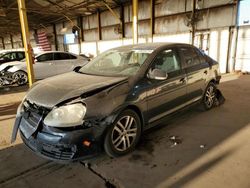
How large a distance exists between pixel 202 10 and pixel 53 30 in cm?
1484

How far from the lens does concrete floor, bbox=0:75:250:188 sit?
2.29 m

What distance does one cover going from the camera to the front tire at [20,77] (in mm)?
8322

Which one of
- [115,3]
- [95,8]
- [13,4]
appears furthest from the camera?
[95,8]

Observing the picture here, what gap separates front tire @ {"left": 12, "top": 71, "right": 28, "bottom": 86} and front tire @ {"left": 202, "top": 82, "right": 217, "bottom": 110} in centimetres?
704

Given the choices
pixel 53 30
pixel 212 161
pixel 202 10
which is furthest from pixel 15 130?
pixel 53 30

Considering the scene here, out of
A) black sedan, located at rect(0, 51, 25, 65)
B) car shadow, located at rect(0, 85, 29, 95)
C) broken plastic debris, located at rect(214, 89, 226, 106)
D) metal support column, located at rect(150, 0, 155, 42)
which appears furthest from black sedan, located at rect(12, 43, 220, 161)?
metal support column, located at rect(150, 0, 155, 42)

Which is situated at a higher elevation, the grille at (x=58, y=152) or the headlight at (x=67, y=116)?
the headlight at (x=67, y=116)

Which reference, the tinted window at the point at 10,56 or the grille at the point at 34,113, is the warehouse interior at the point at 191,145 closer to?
the grille at the point at 34,113

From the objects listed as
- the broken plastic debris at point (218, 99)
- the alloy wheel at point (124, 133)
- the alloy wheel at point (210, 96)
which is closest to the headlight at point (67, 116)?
the alloy wheel at point (124, 133)

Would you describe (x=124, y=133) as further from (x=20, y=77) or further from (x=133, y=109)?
(x=20, y=77)

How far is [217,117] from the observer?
13.4 feet

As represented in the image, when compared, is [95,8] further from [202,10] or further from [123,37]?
[202,10]

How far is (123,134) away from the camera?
272cm

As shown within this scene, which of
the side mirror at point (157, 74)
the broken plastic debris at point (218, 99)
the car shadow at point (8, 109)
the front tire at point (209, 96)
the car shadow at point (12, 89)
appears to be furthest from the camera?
the car shadow at point (12, 89)
